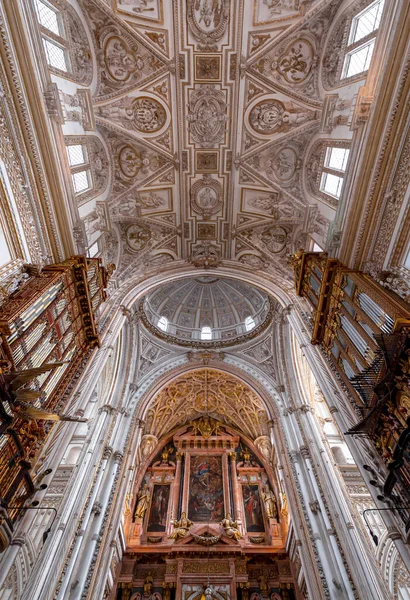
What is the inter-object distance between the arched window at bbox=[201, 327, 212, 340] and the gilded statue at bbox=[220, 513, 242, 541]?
1211 cm

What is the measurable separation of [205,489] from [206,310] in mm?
13492

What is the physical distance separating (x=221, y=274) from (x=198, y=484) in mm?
14850

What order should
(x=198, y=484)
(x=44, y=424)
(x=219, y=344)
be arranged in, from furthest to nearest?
(x=219, y=344) → (x=198, y=484) → (x=44, y=424)

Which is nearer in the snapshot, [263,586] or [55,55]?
[55,55]

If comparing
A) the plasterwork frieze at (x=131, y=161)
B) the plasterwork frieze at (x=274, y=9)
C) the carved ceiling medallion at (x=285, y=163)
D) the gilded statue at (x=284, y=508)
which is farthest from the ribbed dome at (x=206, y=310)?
the plasterwork frieze at (x=274, y=9)

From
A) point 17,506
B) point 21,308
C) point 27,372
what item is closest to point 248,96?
point 21,308

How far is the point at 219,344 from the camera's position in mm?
23312

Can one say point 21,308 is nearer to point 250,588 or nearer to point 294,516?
point 294,516

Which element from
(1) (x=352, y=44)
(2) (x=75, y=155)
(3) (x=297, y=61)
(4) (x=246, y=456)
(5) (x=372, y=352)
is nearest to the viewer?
(5) (x=372, y=352)

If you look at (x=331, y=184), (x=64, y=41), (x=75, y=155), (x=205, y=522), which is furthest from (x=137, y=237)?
(x=205, y=522)

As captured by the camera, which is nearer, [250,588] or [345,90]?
[345,90]

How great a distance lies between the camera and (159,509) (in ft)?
65.1

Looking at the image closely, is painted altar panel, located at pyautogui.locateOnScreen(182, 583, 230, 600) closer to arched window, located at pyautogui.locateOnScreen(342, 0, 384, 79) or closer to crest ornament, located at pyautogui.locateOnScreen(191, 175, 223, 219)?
crest ornament, located at pyautogui.locateOnScreen(191, 175, 223, 219)

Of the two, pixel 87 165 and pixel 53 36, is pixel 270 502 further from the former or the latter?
pixel 53 36
